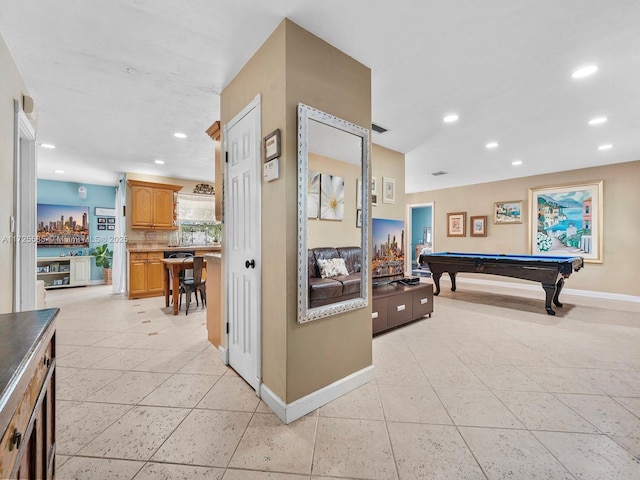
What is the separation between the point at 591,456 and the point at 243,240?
8.08 ft

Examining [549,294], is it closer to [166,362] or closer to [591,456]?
[591,456]

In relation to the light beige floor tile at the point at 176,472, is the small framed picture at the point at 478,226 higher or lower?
higher

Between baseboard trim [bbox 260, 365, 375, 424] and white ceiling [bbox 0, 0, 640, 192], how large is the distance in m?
2.43

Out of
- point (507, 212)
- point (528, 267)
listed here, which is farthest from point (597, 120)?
point (507, 212)

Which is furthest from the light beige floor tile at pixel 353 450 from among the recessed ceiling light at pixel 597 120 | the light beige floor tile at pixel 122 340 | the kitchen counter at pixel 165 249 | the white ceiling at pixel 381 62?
the kitchen counter at pixel 165 249

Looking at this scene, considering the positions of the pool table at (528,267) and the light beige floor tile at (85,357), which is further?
the pool table at (528,267)

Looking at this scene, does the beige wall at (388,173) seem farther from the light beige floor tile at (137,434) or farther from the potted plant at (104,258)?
the potted plant at (104,258)

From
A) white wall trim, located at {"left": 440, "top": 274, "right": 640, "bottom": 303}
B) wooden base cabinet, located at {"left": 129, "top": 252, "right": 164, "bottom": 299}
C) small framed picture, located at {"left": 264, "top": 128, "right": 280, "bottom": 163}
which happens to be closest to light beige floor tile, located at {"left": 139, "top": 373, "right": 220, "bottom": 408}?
small framed picture, located at {"left": 264, "top": 128, "right": 280, "bottom": 163}

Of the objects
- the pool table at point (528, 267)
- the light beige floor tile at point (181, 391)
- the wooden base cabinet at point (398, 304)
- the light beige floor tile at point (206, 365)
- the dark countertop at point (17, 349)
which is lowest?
the light beige floor tile at point (181, 391)

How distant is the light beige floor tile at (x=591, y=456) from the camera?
133 cm

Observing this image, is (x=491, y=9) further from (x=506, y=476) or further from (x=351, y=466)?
(x=351, y=466)

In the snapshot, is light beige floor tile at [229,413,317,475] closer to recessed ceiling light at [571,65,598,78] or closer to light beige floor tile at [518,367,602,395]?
light beige floor tile at [518,367,602,395]

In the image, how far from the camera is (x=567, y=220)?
5480mm

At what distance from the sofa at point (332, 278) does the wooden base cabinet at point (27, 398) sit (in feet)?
4.09
